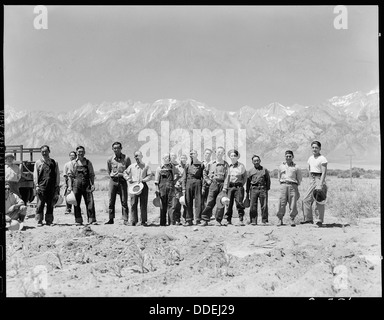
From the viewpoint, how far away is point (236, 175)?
30.5ft

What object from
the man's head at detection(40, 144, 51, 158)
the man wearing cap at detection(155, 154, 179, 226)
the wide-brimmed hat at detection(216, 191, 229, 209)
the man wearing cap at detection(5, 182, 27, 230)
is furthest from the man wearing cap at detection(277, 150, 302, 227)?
the man wearing cap at detection(5, 182, 27, 230)

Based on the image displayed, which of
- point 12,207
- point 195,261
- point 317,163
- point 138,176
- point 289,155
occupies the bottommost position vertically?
point 195,261

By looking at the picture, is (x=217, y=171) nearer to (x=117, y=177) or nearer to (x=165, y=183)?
(x=165, y=183)

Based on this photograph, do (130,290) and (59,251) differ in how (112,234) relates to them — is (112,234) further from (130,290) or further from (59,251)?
(130,290)

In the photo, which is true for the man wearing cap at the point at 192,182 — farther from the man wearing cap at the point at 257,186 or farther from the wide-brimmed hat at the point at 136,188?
the man wearing cap at the point at 257,186

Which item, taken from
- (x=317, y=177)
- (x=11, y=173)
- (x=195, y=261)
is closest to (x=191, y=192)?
(x=195, y=261)

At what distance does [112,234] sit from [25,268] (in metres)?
1.64

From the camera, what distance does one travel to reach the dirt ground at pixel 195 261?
718cm

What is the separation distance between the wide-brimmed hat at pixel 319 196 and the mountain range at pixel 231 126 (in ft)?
139

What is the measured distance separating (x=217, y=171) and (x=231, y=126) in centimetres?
6163

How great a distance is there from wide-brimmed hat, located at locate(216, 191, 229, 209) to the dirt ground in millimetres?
452

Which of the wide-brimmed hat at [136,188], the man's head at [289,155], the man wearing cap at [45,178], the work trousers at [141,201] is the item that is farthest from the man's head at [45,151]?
the man's head at [289,155]

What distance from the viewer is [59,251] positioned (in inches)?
325

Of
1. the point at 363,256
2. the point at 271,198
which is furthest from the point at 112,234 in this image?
the point at 271,198
